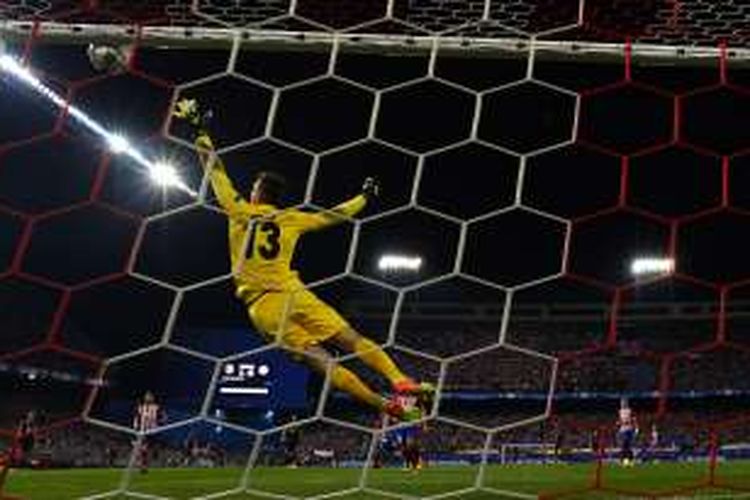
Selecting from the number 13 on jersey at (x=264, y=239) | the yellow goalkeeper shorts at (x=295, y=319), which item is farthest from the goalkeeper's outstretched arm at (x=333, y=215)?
the yellow goalkeeper shorts at (x=295, y=319)

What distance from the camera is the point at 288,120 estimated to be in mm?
9664

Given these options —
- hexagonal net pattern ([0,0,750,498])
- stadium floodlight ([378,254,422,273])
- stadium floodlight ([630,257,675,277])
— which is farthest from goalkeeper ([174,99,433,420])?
stadium floodlight ([630,257,675,277])

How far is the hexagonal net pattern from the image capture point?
2848mm

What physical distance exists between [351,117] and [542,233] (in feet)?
29.6

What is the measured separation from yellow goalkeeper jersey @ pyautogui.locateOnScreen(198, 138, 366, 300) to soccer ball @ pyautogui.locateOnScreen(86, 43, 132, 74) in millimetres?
625

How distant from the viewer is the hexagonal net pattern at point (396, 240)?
112 inches

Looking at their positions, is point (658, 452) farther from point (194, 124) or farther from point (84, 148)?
point (194, 124)

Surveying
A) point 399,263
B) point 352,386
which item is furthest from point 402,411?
point 399,263

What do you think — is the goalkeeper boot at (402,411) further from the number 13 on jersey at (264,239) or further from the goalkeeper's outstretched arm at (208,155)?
the goalkeeper's outstretched arm at (208,155)

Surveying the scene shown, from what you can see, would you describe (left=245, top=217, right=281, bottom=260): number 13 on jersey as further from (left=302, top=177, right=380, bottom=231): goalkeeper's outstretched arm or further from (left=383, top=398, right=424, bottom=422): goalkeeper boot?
(left=383, top=398, right=424, bottom=422): goalkeeper boot

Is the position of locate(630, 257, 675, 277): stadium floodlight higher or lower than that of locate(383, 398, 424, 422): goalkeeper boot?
lower

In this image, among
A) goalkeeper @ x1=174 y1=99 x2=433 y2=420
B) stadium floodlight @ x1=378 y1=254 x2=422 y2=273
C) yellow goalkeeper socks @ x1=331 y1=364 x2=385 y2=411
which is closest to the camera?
goalkeeper @ x1=174 y1=99 x2=433 y2=420

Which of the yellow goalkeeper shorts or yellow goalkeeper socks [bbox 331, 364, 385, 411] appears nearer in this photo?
the yellow goalkeeper shorts

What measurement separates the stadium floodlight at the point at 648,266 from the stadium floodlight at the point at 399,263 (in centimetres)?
374
